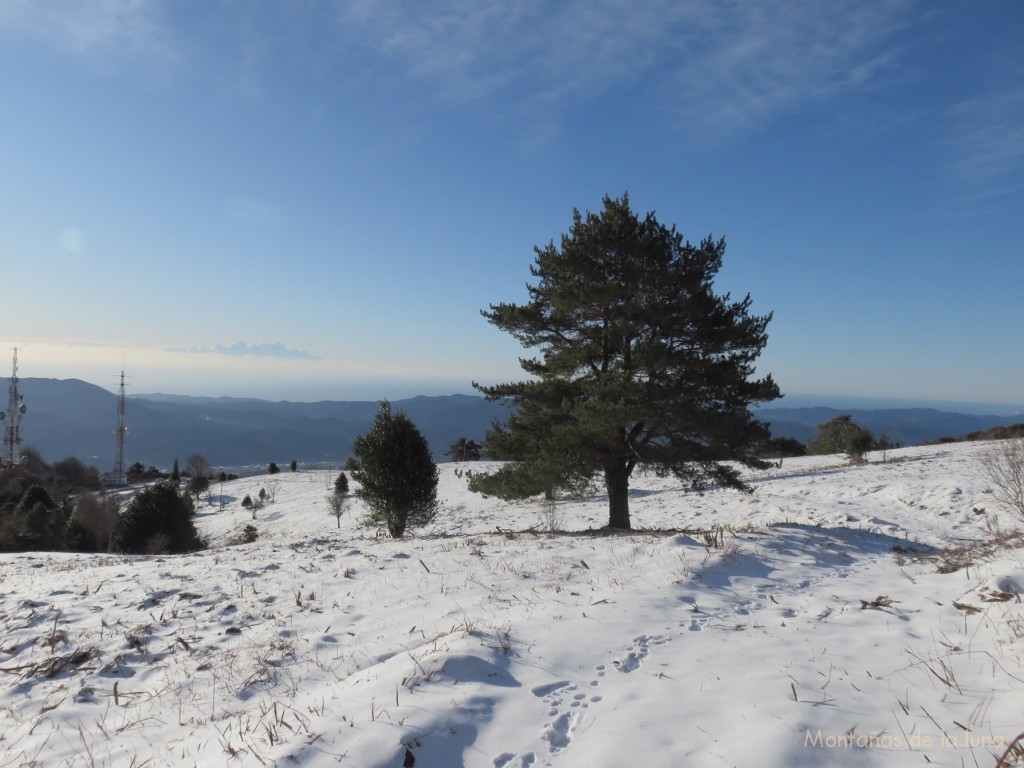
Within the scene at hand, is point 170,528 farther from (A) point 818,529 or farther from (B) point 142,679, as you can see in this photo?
(A) point 818,529

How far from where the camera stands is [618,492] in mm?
13086

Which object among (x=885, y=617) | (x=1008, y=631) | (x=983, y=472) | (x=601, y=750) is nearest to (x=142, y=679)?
(x=601, y=750)

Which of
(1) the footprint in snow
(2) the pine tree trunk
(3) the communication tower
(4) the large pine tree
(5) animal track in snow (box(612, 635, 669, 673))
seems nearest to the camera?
(1) the footprint in snow

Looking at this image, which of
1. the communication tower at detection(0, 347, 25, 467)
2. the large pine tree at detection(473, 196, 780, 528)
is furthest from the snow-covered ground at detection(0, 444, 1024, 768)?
the communication tower at detection(0, 347, 25, 467)

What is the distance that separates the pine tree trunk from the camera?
42.2 ft

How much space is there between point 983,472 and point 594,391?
18934 mm

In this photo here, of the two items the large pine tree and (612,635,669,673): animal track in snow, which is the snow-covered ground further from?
the large pine tree

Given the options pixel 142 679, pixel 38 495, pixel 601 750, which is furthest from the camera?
pixel 38 495

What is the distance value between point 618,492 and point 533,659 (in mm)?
9239

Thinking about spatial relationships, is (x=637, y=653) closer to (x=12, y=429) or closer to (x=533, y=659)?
(x=533, y=659)

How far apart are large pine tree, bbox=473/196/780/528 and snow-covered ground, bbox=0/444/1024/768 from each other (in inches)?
113

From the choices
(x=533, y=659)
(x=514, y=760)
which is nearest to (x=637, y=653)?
(x=533, y=659)

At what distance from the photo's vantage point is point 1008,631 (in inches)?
159

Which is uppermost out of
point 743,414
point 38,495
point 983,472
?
point 743,414
